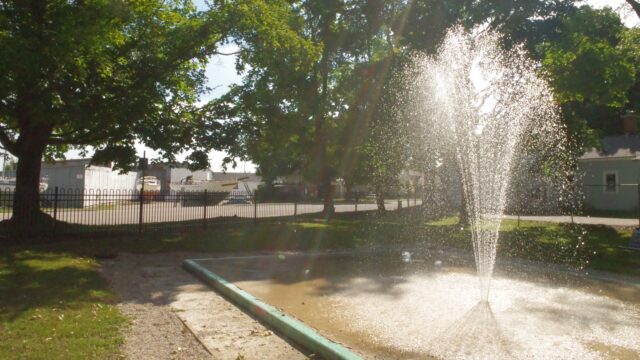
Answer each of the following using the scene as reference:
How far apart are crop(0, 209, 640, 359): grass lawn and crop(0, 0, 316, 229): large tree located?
378 cm

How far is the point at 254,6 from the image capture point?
53.5 feet

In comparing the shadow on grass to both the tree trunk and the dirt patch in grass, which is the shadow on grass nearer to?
the dirt patch in grass

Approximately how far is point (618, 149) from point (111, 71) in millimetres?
34109

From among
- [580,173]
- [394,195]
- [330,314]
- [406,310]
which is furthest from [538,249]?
[394,195]

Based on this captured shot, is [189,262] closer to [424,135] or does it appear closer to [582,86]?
[582,86]

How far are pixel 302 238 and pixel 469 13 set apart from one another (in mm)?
13148

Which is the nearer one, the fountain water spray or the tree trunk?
the tree trunk

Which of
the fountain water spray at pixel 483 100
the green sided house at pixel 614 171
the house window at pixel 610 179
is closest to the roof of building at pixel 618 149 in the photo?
the green sided house at pixel 614 171

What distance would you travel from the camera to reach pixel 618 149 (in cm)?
3366

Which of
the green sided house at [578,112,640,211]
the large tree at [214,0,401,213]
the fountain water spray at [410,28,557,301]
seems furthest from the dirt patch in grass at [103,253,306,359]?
the green sided house at [578,112,640,211]

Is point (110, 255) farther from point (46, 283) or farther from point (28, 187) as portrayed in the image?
point (28, 187)

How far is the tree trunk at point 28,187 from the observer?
15.0 m

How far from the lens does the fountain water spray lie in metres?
21.4

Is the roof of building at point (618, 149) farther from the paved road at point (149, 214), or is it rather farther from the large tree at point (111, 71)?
the large tree at point (111, 71)
